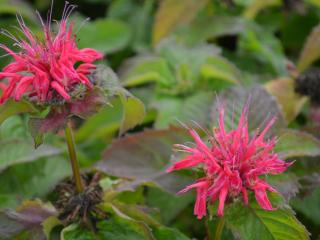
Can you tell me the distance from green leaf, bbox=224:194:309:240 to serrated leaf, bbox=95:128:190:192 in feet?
0.63

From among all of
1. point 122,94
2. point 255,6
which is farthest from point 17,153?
point 255,6

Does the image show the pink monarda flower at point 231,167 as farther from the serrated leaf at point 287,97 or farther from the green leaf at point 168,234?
the serrated leaf at point 287,97

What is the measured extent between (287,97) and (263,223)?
1.48 feet

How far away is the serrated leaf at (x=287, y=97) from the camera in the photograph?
1.11 m

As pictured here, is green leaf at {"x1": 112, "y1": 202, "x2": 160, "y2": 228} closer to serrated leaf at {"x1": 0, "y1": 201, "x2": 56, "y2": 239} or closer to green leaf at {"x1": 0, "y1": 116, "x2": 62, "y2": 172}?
serrated leaf at {"x1": 0, "y1": 201, "x2": 56, "y2": 239}

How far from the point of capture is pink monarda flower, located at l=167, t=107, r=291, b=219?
66cm

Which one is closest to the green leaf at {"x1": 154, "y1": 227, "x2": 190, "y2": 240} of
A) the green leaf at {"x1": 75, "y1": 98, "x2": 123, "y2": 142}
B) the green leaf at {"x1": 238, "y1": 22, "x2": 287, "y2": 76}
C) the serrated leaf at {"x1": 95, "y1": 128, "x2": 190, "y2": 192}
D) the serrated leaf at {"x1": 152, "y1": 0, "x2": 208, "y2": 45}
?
the serrated leaf at {"x1": 95, "y1": 128, "x2": 190, "y2": 192}

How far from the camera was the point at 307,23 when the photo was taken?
1.56 meters

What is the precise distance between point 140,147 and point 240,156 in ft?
0.89

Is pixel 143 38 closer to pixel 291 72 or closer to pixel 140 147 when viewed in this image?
pixel 291 72

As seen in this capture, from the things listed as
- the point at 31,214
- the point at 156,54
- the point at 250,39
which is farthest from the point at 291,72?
the point at 31,214

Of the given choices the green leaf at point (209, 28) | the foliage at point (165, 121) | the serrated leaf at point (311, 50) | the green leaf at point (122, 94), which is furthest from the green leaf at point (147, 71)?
the green leaf at point (122, 94)

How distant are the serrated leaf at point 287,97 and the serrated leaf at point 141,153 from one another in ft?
0.90

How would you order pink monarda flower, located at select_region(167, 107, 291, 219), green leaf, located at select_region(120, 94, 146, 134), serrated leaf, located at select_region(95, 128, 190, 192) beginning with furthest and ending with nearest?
serrated leaf, located at select_region(95, 128, 190, 192) < green leaf, located at select_region(120, 94, 146, 134) < pink monarda flower, located at select_region(167, 107, 291, 219)
